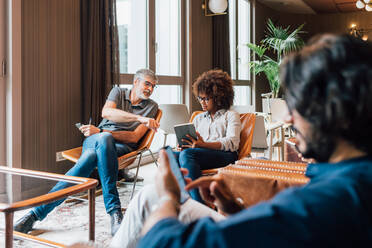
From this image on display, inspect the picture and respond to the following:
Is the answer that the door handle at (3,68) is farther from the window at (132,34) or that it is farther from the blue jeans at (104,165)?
the window at (132,34)

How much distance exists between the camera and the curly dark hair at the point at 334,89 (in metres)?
0.63

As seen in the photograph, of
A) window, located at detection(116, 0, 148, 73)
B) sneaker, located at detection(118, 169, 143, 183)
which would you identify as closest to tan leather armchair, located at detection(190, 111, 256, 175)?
sneaker, located at detection(118, 169, 143, 183)

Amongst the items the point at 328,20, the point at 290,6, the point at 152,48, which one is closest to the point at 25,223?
the point at 152,48

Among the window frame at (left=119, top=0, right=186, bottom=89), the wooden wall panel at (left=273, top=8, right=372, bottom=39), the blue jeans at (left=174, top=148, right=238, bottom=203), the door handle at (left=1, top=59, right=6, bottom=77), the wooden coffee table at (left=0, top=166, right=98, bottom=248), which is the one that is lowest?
the wooden coffee table at (left=0, top=166, right=98, bottom=248)

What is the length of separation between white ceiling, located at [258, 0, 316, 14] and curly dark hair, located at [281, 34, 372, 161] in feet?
29.6

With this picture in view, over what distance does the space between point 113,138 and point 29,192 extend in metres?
1.01

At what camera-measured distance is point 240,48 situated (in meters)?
8.30

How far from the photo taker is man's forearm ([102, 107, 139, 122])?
3074 millimetres

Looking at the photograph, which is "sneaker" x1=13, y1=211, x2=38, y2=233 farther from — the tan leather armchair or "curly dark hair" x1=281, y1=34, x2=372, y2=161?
"curly dark hair" x1=281, y1=34, x2=372, y2=161

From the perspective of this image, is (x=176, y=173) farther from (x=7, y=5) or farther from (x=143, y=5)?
(x=143, y=5)

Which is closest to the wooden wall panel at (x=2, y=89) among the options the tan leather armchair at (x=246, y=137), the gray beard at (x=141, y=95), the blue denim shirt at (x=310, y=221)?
the gray beard at (x=141, y=95)

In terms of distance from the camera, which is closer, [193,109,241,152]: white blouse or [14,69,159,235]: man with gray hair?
[14,69,159,235]: man with gray hair

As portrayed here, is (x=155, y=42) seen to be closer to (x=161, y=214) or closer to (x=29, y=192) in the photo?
(x=29, y=192)

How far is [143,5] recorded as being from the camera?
4.86 meters
